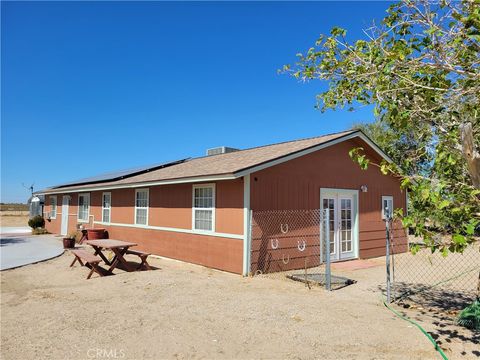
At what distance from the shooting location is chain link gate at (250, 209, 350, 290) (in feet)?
30.0

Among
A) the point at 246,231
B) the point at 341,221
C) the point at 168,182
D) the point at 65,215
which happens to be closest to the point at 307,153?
the point at 341,221

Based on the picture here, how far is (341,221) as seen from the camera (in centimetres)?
1177

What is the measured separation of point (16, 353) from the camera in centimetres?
439

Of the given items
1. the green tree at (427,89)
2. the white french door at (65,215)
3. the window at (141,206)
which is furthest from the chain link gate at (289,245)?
the white french door at (65,215)

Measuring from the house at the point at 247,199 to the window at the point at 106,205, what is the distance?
3.96 feet

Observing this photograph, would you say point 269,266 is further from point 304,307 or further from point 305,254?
point 304,307

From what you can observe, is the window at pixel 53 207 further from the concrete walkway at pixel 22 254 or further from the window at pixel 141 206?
the window at pixel 141 206

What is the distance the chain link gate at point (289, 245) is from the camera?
9.14 m

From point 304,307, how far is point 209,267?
445cm

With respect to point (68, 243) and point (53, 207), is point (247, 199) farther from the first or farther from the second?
point (53, 207)

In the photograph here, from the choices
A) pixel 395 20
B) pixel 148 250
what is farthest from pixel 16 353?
pixel 148 250

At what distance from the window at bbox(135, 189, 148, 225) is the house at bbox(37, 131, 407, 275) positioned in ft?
0.13

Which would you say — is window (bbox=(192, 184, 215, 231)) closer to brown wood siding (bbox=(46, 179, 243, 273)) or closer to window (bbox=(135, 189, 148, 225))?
brown wood siding (bbox=(46, 179, 243, 273))

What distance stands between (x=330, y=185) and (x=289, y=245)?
8.62 ft
